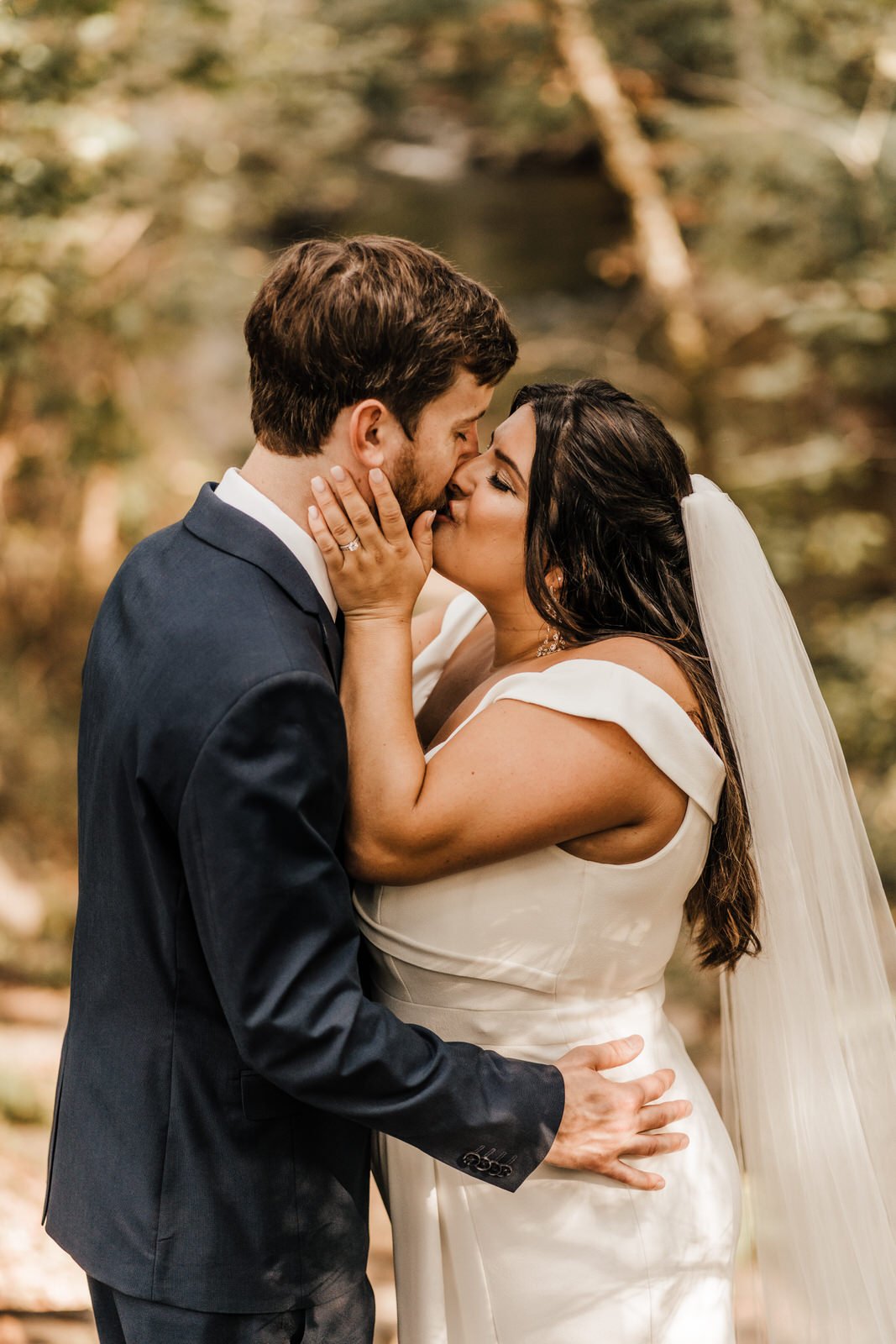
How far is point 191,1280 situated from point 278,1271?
0.13m

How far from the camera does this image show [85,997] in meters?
1.88

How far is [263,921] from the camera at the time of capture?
1.57 meters

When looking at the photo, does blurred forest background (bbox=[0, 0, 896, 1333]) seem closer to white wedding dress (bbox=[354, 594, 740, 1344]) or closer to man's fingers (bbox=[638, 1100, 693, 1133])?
white wedding dress (bbox=[354, 594, 740, 1344])

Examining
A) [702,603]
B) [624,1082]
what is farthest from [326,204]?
[624,1082]

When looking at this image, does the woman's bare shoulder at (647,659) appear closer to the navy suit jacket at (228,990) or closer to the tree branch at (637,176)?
the navy suit jacket at (228,990)

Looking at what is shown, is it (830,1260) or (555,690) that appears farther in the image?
(830,1260)

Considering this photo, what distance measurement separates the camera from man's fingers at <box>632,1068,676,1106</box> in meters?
2.01

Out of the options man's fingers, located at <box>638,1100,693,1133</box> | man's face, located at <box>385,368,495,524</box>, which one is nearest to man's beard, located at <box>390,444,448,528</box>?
man's face, located at <box>385,368,495,524</box>

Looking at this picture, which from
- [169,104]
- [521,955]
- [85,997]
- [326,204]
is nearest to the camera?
[85,997]

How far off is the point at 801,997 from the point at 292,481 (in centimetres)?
142

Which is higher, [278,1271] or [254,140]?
[254,140]

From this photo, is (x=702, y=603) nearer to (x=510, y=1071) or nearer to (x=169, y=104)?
(x=510, y=1071)

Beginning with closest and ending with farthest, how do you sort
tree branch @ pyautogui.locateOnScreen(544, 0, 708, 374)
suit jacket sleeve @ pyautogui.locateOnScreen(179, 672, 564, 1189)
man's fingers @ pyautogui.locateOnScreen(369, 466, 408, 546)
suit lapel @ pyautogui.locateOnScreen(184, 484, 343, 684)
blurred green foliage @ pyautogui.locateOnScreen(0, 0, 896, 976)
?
suit jacket sleeve @ pyautogui.locateOnScreen(179, 672, 564, 1189), suit lapel @ pyautogui.locateOnScreen(184, 484, 343, 684), man's fingers @ pyautogui.locateOnScreen(369, 466, 408, 546), blurred green foliage @ pyautogui.locateOnScreen(0, 0, 896, 976), tree branch @ pyautogui.locateOnScreen(544, 0, 708, 374)

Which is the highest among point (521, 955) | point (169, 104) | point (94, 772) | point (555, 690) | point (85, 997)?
point (169, 104)
